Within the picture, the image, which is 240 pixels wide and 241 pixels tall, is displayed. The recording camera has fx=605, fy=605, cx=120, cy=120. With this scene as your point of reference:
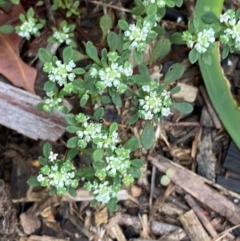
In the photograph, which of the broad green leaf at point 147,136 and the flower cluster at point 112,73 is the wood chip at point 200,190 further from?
the flower cluster at point 112,73

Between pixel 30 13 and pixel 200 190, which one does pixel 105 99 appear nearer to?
pixel 30 13

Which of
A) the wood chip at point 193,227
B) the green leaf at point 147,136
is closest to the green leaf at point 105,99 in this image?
the green leaf at point 147,136

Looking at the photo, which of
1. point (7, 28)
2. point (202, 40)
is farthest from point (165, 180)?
point (7, 28)

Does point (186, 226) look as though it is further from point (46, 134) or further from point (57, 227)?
point (46, 134)

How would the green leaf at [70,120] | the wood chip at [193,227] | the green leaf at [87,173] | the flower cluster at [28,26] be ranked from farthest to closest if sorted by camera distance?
the wood chip at [193,227], the flower cluster at [28,26], the green leaf at [87,173], the green leaf at [70,120]

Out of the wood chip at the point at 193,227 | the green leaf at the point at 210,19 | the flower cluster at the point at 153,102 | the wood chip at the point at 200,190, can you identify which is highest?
the green leaf at the point at 210,19

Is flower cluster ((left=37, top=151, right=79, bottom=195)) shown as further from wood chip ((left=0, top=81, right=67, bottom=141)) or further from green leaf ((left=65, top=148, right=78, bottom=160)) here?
wood chip ((left=0, top=81, right=67, bottom=141))
